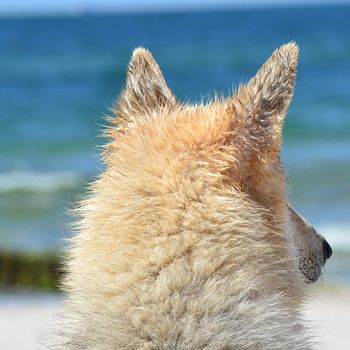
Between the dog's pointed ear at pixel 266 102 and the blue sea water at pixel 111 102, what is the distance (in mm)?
915

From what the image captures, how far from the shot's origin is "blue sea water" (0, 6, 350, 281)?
1447 cm

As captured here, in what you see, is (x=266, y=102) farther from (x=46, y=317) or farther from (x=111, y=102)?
(x=111, y=102)

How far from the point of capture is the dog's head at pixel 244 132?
2.97 m

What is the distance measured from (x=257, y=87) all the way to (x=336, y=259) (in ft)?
30.5

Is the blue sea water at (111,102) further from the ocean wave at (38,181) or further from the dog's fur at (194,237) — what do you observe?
the dog's fur at (194,237)

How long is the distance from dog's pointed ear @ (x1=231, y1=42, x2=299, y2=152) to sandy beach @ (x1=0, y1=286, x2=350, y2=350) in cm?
576

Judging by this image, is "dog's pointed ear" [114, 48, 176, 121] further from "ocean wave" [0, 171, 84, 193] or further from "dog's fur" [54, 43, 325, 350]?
"ocean wave" [0, 171, 84, 193]

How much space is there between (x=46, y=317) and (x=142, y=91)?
21.2 ft

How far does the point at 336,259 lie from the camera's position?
1210 centimetres

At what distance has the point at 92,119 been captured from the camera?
2467 cm

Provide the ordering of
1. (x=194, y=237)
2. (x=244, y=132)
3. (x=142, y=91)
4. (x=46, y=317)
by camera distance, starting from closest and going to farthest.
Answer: (x=194, y=237), (x=244, y=132), (x=142, y=91), (x=46, y=317)

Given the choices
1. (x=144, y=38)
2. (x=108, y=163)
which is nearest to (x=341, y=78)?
(x=144, y=38)

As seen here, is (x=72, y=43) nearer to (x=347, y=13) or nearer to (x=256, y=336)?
(x=347, y=13)

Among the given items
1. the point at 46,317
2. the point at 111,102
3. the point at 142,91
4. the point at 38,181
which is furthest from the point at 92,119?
the point at 142,91
